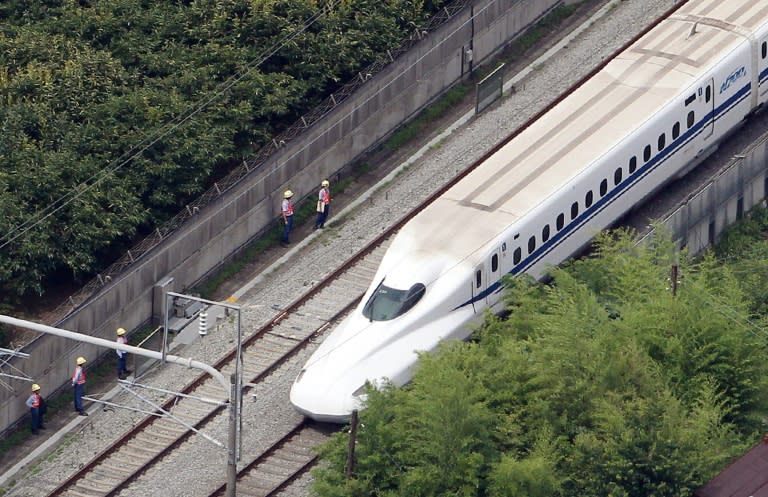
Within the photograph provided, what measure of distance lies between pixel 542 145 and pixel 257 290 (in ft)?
30.9

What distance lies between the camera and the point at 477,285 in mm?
51594

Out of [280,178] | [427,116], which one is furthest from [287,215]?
[427,116]

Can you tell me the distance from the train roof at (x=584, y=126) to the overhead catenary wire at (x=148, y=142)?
1081 centimetres

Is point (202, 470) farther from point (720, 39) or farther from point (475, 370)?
point (720, 39)

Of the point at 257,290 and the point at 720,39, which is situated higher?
the point at 720,39

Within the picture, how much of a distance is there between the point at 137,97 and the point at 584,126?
14467 mm

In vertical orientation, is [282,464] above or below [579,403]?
below

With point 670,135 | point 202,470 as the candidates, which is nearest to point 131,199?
point 202,470

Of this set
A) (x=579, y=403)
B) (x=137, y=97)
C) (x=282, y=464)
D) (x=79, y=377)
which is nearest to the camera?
(x=579, y=403)

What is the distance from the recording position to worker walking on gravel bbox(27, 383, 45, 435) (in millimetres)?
54000

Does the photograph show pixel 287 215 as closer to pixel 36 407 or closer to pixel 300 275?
pixel 300 275

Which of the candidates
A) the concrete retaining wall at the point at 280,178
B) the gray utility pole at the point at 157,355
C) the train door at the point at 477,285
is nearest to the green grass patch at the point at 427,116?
the concrete retaining wall at the point at 280,178

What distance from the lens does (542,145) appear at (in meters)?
56.2

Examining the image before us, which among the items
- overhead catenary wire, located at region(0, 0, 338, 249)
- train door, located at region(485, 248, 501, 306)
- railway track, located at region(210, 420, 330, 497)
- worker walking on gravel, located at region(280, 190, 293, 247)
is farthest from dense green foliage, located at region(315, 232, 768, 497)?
overhead catenary wire, located at region(0, 0, 338, 249)
